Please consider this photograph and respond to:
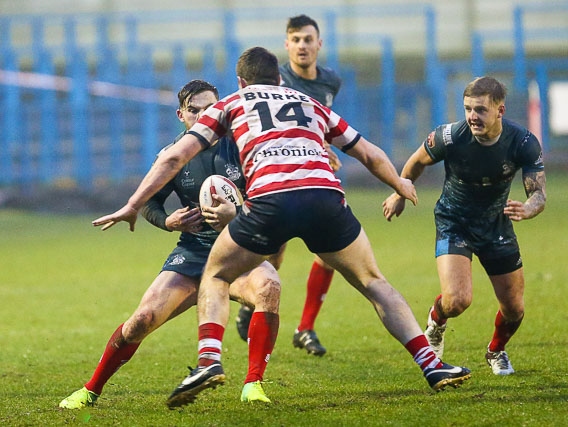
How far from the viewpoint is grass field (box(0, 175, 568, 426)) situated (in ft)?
17.8

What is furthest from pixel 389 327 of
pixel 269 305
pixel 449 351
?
pixel 449 351

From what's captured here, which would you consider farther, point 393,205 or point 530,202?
point 393,205

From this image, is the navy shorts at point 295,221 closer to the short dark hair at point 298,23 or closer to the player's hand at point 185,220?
the player's hand at point 185,220

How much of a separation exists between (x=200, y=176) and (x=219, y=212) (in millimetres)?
556

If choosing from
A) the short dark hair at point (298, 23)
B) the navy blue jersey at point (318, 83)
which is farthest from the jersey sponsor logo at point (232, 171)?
the short dark hair at point (298, 23)

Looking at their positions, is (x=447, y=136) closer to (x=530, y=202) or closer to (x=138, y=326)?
(x=530, y=202)

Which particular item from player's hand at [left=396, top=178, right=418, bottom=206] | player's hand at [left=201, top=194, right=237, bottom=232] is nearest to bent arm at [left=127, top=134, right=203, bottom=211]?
player's hand at [left=201, top=194, right=237, bottom=232]

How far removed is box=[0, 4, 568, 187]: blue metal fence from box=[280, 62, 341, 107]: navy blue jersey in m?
15.9

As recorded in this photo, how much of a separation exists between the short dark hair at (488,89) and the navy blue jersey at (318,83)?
2.72 meters

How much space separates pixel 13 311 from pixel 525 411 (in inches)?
258

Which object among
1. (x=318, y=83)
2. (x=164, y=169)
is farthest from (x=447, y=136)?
(x=318, y=83)

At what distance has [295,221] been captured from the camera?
524 centimetres

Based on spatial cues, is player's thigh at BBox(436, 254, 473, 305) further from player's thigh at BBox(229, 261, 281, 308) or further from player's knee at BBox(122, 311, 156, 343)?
player's knee at BBox(122, 311, 156, 343)

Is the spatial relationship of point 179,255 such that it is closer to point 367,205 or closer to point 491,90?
point 491,90
